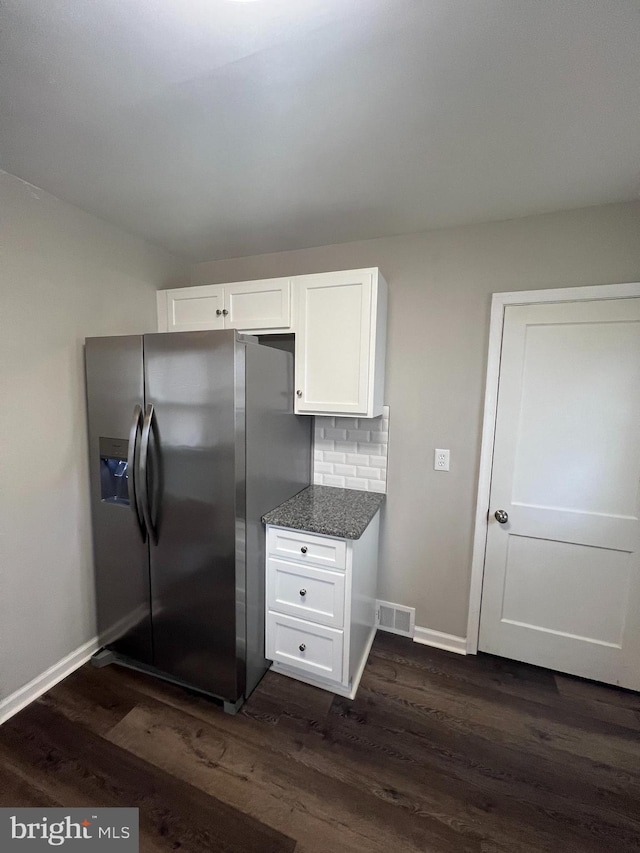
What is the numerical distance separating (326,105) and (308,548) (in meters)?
1.78

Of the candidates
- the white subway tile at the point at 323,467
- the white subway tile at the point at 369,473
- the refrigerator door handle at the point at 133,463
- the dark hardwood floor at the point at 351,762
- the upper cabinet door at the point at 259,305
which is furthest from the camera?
the white subway tile at the point at 323,467

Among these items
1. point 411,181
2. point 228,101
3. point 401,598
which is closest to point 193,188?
point 228,101

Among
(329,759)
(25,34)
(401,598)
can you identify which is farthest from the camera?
(401,598)

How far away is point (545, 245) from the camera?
5.77 feet

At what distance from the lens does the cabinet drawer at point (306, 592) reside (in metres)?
1.65

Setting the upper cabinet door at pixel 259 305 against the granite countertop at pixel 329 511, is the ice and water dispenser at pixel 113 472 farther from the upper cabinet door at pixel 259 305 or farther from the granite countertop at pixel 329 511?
the upper cabinet door at pixel 259 305

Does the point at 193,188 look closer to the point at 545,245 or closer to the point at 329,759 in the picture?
the point at 545,245

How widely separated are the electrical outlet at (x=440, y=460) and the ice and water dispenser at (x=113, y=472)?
1740 mm

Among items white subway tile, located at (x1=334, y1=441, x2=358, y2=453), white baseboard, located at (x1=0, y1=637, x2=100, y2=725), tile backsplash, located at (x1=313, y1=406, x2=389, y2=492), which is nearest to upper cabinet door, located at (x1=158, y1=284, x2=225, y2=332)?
tile backsplash, located at (x1=313, y1=406, x2=389, y2=492)

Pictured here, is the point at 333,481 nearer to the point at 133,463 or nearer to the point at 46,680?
the point at 133,463

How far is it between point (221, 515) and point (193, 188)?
1564 mm

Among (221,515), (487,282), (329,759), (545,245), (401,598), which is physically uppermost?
(545,245)

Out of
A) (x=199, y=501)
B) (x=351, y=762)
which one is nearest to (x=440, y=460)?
(x=199, y=501)

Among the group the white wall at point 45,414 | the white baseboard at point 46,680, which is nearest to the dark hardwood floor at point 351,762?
the white baseboard at point 46,680
